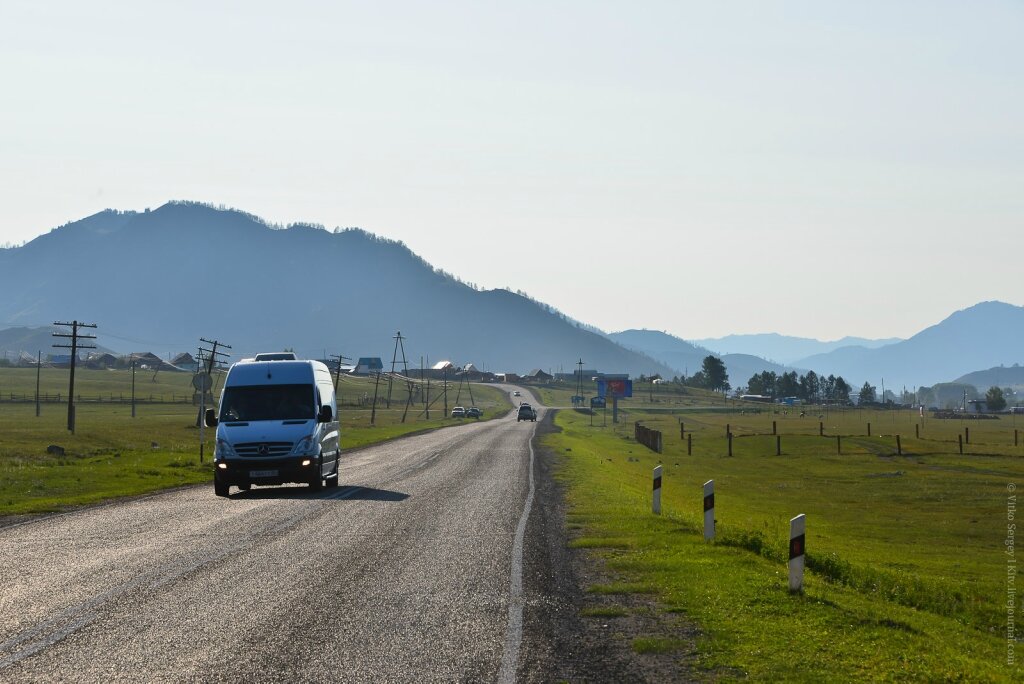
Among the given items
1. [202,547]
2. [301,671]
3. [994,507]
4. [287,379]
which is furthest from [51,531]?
[994,507]

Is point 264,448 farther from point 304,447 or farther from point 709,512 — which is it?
point 709,512

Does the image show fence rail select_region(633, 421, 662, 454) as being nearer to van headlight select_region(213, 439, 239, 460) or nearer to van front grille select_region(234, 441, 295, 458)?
van front grille select_region(234, 441, 295, 458)

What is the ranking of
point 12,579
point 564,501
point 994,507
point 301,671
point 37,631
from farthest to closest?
point 994,507, point 564,501, point 12,579, point 37,631, point 301,671

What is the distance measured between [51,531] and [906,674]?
14892mm

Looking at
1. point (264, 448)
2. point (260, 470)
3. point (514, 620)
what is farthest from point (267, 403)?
point (514, 620)

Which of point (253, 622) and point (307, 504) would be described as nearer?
point (253, 622)

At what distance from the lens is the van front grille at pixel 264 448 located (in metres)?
25.4

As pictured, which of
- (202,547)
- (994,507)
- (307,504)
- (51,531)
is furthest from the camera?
(994,507)

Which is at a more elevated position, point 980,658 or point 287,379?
point 287,379

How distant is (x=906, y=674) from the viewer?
31.0ft

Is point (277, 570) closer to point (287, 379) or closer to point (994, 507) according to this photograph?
point (287, 379)

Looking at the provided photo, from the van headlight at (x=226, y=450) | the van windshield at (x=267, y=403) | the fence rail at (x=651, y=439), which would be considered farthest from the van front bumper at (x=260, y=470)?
the fence rail at (x=651, y=439)

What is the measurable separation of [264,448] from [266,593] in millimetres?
13498

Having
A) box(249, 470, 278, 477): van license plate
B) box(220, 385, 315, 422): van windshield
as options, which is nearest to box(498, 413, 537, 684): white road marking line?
box(249, 470, 278, 477): van license plate
